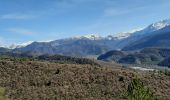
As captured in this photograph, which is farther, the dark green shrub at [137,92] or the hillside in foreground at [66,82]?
the hillside in foreground at [66,82]

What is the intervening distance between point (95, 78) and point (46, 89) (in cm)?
1960

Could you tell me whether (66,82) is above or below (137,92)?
below

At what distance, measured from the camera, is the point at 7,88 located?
108m

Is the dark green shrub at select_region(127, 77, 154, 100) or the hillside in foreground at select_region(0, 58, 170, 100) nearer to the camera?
the dark green shrub at select_region(127, 77, 154, 100)

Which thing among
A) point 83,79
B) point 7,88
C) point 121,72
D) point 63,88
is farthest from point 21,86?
point 121,72

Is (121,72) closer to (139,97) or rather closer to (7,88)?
(7,88)

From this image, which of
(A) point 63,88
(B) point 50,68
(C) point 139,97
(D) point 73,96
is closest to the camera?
(C) point 139,97

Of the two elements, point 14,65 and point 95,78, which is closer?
point 95,78

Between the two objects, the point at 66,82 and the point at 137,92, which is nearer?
the point at 137,92

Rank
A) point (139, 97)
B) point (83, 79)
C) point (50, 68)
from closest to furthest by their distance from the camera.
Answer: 1. point (139, 97)
2. point (83, 79)
3. point (50, 68)

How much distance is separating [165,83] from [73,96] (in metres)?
34.4

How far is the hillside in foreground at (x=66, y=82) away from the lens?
105 metres

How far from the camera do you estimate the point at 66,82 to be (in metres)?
118

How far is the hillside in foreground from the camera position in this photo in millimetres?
105438
